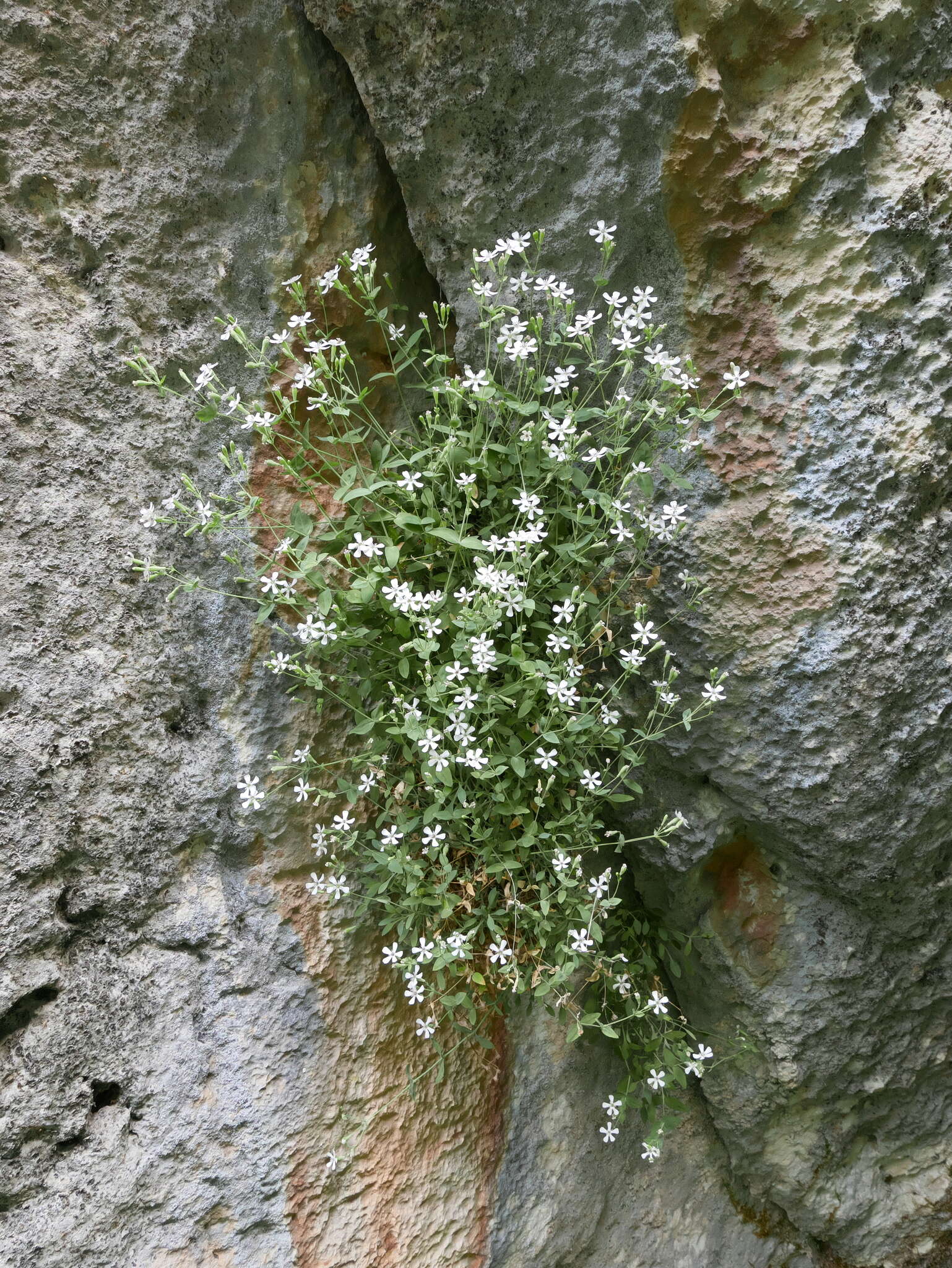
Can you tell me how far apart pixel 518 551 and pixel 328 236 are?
3.33ft

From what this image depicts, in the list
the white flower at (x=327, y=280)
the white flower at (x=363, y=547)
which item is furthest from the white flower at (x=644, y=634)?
the white flower at (x=327, y=280)

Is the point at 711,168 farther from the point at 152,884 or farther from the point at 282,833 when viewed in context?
the point at 152,884

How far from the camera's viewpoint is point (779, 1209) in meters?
2.72

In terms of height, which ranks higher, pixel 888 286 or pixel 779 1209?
pixel 888 286

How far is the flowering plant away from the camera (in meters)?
1.96

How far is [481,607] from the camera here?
1938 mm

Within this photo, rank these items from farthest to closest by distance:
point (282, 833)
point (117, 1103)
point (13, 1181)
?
point (282, 833) < point (117, 1103) < point (13, 1181)

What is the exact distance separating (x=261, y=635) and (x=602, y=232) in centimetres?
125

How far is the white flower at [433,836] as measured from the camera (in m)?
2.00

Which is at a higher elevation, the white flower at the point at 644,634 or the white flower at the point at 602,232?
the white flower at the point at 602,232

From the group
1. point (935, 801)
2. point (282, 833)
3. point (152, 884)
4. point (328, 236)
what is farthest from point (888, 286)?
point (152, 884)

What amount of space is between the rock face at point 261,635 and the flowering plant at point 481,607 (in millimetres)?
121

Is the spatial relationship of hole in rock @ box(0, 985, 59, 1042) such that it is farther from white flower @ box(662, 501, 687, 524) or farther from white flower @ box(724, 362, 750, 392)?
white flower @ box(724, 362, 750, 392)

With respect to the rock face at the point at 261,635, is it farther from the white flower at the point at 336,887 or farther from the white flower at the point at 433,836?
the white flower at the point at 433,836
